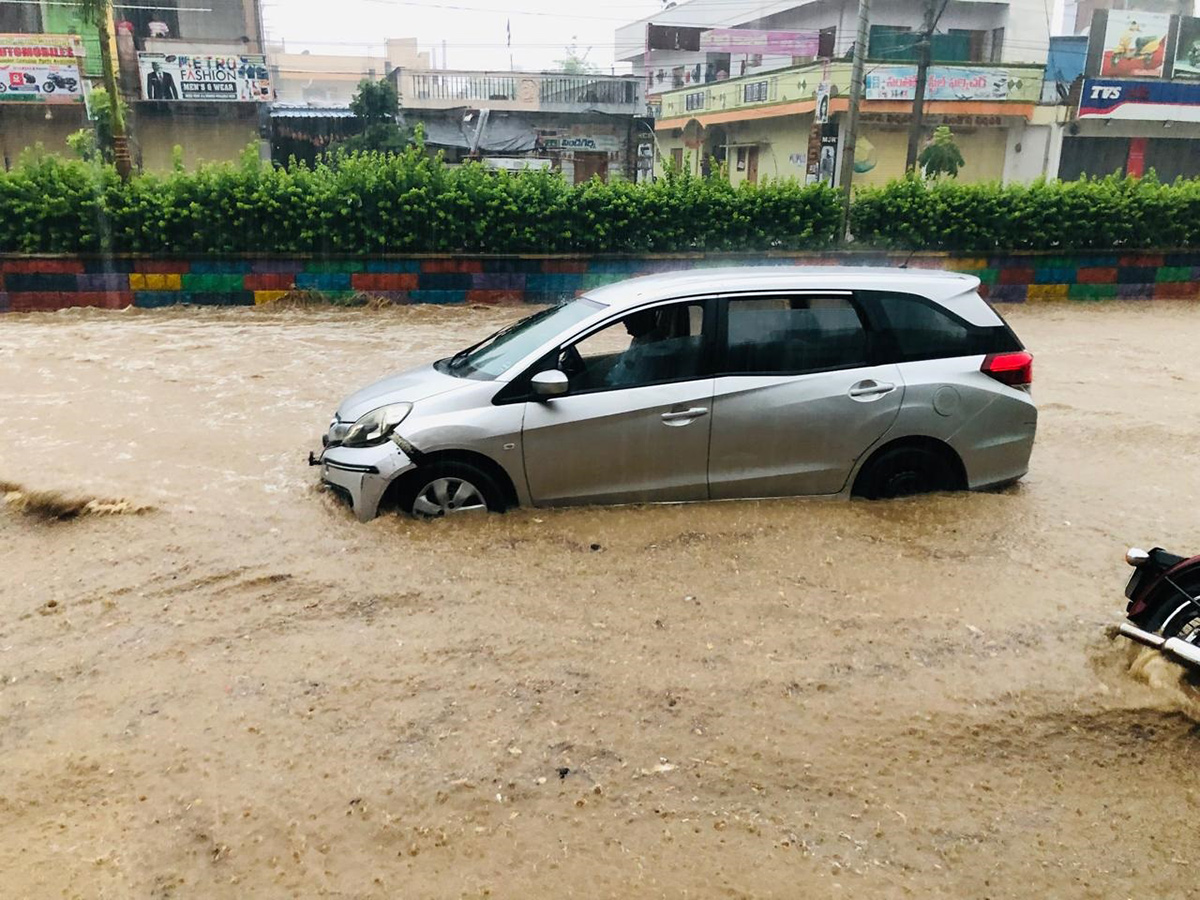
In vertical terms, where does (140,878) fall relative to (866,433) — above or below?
below

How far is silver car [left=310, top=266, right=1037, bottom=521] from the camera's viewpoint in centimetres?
546

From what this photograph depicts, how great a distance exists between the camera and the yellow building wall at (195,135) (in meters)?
25.5

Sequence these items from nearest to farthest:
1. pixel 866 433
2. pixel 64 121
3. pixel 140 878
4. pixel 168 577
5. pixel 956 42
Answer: pixel 140 878 → pixel 168 577 → pixel 866 433 → pixel 64 121 → pixel 956 42

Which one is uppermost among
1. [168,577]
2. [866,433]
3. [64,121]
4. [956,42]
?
[956,42]

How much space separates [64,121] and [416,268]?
15571 mm

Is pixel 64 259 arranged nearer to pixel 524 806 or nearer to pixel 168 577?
pixel 168 577

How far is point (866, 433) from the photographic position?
561cm

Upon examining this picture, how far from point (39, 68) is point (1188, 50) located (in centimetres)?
3063

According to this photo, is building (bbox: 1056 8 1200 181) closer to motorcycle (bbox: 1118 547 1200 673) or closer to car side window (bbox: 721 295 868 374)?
car side window (bbox: 721 295 868 374)

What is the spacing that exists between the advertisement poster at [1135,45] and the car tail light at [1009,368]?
2748 cm

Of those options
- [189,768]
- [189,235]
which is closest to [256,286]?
[189,235]

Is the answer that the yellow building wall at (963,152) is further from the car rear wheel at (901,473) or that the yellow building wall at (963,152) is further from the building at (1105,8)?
the car rear wheel at (901,473)

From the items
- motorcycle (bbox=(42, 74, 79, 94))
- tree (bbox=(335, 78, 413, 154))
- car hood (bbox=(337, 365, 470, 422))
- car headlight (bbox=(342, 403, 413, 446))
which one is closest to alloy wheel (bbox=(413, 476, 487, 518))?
car headlight (bbox=(342, 403, 413, 446))

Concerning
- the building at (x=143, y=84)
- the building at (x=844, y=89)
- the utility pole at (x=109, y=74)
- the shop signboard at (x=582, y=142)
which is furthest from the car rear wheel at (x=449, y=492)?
the shop signboard at (x=582, y=142)
